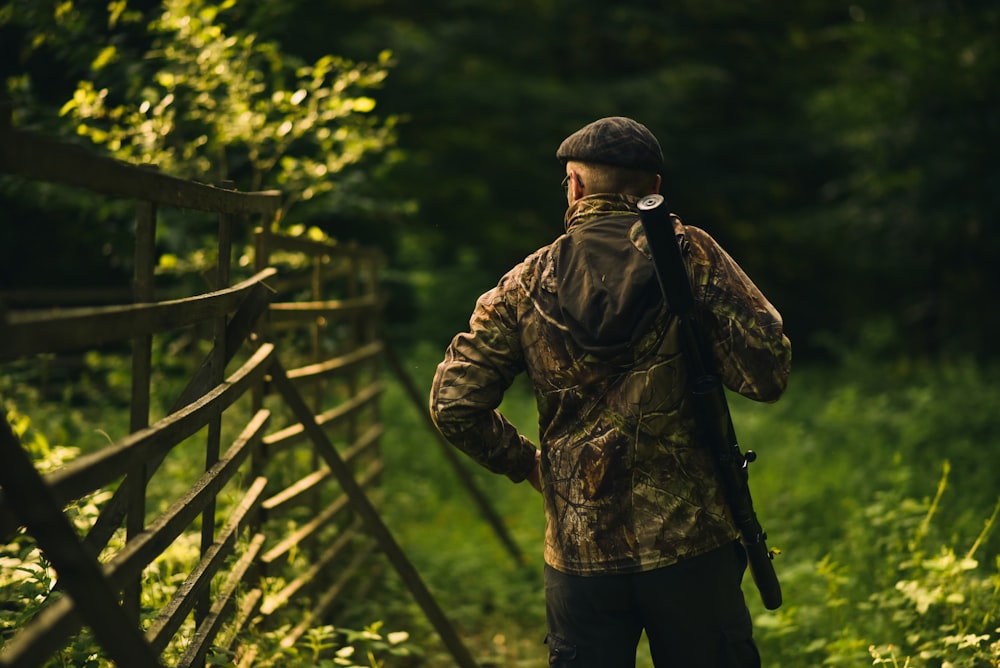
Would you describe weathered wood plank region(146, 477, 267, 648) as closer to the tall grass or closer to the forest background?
the tall grass

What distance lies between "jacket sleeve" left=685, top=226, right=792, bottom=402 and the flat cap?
0.87ft

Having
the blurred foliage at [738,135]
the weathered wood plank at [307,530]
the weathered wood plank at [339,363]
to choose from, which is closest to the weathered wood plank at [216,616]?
the weathered wood plank at [307,530]

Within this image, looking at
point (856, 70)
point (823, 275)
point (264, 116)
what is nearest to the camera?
point (264, 116)

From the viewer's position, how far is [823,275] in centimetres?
2081

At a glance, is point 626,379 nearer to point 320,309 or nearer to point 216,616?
point 216,616

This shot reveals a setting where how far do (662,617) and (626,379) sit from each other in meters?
0.67

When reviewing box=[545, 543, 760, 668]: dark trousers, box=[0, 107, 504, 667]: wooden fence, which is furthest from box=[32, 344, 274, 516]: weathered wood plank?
box=[545, 543, 760, 668]: dark trousers

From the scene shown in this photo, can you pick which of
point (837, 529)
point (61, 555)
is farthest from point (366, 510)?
point (837, 529)

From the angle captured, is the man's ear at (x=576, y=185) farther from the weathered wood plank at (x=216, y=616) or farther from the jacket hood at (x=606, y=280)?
the weathered wood plank at (x=216, y=616)

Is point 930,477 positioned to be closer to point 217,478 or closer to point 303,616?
point 303,616

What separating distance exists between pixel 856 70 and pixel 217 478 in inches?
576

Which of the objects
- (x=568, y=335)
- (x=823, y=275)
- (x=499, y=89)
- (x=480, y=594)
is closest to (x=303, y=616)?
(x=480, y=594)

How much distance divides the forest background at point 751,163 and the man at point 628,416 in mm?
4880

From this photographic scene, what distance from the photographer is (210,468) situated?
11.3 feet
